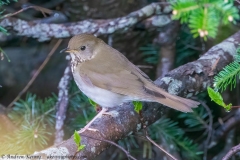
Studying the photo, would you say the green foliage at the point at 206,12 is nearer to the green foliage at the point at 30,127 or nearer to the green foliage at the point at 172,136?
the green foliage at the point at 30,127

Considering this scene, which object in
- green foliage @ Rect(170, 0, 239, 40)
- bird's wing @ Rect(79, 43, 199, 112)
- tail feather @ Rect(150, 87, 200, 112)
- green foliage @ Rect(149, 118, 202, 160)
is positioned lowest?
green foliage @ Rect(149, 118, 202, 160)

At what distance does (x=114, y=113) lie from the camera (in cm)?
239

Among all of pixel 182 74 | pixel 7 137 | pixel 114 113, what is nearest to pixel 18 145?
pixel 7 137

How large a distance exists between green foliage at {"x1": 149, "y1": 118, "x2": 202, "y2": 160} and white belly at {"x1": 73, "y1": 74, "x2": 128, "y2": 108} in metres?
0.80

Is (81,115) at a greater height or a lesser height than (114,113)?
lesser

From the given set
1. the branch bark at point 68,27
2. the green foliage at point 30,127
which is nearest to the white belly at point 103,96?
the green foliage at point 30,127

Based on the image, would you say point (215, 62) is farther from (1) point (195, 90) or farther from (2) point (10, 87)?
(2) point (10, 87)

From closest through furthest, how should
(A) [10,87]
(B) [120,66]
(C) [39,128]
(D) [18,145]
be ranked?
1. (B) [120,66]
2. (D) [18,145]
3. (C) [39,128]
4. (A) [10,87]

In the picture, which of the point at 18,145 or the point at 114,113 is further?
the point at 18,145

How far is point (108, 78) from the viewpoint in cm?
257

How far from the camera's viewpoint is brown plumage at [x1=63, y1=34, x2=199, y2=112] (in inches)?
92.7

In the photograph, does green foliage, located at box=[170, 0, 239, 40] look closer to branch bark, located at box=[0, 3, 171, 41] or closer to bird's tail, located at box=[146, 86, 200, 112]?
bird's tail, located at box=[146, 86, 200, 112]

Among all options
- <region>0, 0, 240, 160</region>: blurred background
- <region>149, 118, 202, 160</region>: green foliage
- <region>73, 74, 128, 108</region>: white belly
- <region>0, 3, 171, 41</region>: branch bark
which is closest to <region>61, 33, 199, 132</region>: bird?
<region>73, 74, 128, 108</region>: white belly

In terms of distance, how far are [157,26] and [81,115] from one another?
2.94ft
